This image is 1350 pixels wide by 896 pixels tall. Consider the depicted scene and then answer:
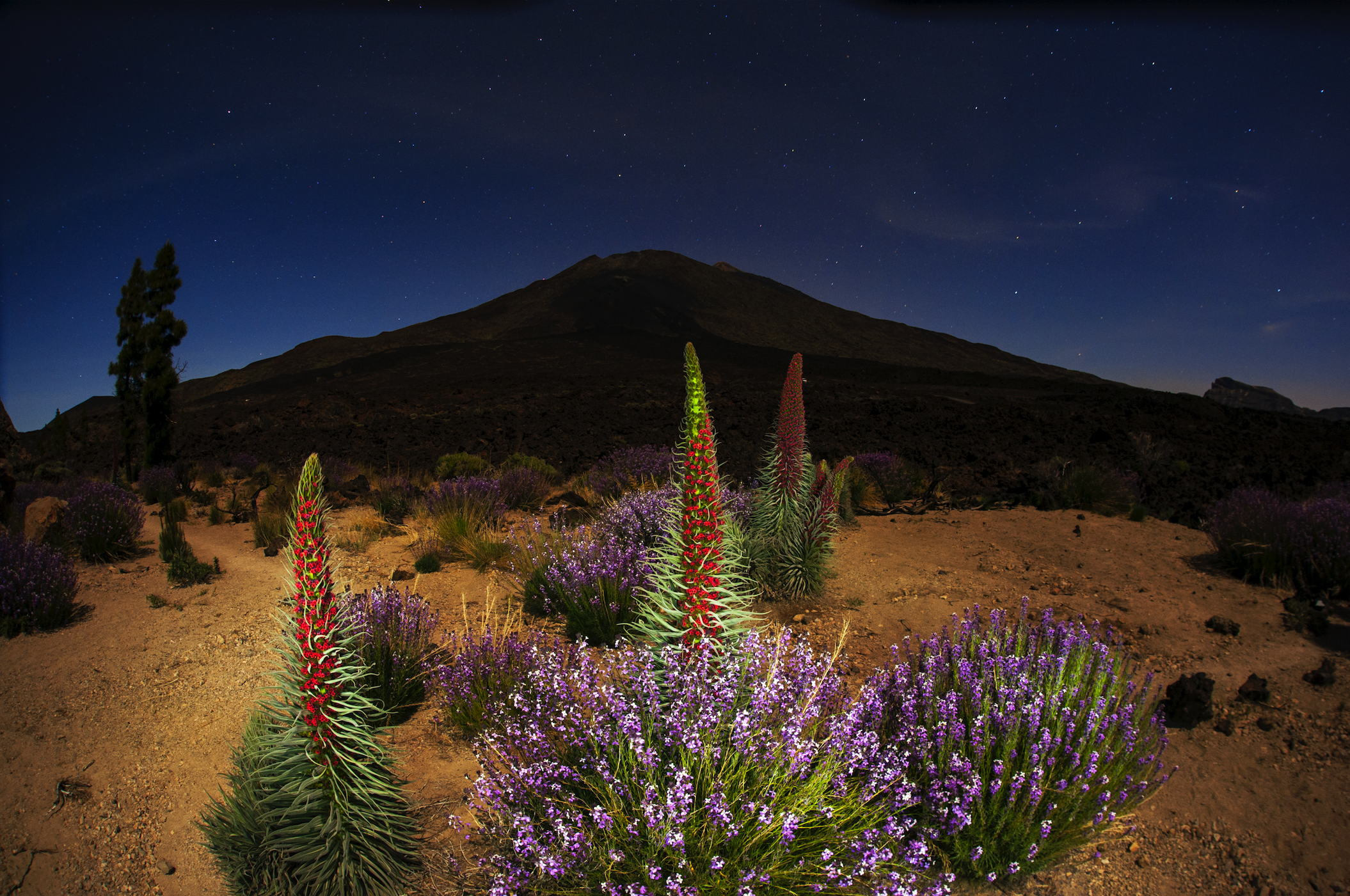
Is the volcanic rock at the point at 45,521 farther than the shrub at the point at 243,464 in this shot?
No

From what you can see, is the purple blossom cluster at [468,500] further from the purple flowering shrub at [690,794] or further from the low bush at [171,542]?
the purple flowering shrub at [690,794]

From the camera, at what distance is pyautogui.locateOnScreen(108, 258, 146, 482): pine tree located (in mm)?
Answer: 14391

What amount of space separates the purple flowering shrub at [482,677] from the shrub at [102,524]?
231 inches

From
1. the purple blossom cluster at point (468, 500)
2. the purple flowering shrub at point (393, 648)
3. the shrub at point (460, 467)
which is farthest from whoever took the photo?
the shrub at point (460, 467)

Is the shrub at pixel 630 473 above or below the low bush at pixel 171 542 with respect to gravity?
above

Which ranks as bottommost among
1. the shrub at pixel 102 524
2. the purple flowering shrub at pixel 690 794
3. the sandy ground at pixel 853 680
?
the sandy ground at pixel 853 680

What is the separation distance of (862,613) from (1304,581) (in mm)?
3671

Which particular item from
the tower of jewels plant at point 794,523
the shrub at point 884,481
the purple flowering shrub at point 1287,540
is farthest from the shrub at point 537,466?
the purple flowering shrub at point 1287,540

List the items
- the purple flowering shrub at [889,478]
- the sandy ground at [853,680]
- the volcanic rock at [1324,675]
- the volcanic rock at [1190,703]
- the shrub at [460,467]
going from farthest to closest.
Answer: the shrub at [460,467]
the purple flowering shrub at [889,478]
the volcanic rock at [1324,675]
the volcanic rock at [1190,703]
the sandy ground at [853,680]

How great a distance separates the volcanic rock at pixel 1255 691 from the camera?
10.8ft

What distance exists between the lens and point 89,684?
3.98 meters

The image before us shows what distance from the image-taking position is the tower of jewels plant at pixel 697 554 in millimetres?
2299

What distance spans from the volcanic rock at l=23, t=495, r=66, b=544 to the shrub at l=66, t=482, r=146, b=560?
0.18 meters

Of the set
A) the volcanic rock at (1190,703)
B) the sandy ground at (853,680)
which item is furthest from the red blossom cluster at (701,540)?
the volcanic rock at (1190,703)
